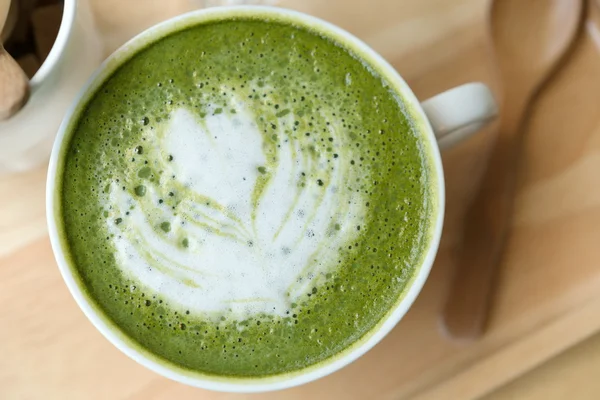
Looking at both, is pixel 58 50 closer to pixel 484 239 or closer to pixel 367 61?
pixel 367 61

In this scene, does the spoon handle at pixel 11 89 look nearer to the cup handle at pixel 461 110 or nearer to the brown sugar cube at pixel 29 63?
the brown sugar cube at pixel 29 63

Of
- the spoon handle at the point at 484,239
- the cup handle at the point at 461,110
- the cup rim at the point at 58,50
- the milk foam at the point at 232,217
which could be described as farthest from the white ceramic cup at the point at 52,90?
the spoon handle at the point at 484,239

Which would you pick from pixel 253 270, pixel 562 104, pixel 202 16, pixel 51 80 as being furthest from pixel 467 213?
pixel 51 80

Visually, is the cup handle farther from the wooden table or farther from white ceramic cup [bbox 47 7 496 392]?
the wooden table

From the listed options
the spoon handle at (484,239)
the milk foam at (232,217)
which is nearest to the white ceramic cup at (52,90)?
the milk foam at (232,217)

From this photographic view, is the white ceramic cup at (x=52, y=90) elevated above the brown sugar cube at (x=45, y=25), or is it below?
below

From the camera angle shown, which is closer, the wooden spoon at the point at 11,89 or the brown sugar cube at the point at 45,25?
the wooden spoon at the point at 11,89

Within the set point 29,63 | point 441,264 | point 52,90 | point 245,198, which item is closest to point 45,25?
point 29,63
